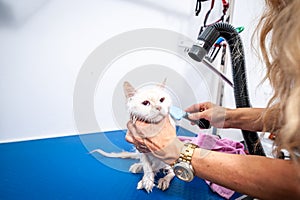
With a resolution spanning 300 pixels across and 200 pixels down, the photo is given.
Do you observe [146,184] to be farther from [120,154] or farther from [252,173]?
[252,173]

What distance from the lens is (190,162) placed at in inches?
17.0

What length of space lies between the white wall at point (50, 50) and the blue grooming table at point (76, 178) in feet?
0.67

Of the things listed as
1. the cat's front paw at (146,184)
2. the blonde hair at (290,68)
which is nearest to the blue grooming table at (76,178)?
the cat's front paw at (146,184)

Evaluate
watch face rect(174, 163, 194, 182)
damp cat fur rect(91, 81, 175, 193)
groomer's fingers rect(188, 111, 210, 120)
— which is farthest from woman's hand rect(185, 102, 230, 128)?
watch face rect(174, 163, 194, 182)

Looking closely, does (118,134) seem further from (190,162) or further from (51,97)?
(51,97)

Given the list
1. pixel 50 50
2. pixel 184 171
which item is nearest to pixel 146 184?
pixel 184 171

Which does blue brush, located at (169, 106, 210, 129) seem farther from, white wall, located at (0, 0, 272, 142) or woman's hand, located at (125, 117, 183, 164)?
white wall, located at (0, 0, 272, 142)

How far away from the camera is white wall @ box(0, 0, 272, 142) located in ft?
2.94

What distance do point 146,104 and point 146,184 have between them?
288mm

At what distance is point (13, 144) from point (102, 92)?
62 centimetres

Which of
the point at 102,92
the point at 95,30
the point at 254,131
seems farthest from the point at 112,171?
the point at 95,30

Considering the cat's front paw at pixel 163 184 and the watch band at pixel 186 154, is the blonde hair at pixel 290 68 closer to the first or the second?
the watch band at pixel 186 154

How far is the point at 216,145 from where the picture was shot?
0.81 meters

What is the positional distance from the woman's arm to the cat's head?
0.46 feet
